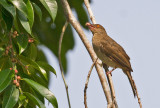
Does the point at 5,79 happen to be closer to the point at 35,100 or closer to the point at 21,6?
the point at 35,100

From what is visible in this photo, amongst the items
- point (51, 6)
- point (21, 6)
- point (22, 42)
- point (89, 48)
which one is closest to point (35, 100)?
point (22, 42)

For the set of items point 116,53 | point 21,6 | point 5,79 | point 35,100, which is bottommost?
point 35,100

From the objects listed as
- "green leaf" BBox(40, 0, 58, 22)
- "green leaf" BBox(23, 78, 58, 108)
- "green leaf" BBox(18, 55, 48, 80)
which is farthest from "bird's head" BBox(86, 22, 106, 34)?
"green leaf" BBox(23, 78, 58, 108)

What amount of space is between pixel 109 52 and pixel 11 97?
3.66 m

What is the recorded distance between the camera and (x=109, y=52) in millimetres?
6797

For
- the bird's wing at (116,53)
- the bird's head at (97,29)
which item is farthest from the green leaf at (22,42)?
the bird's head at (97,29)

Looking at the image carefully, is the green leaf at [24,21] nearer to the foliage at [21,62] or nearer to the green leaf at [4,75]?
the foliage at [21,62]

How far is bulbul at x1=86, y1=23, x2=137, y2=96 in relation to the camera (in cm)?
645

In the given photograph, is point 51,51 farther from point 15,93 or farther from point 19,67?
point 15,93

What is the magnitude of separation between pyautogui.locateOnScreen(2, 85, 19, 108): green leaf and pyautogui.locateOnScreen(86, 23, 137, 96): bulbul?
9.29ft

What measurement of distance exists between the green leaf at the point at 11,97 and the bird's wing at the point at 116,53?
3.32 meters

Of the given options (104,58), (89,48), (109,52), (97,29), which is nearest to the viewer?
(89,48)

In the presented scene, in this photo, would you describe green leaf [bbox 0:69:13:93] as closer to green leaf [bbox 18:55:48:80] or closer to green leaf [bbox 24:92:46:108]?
green leaf [bbox 24:92:46:108]

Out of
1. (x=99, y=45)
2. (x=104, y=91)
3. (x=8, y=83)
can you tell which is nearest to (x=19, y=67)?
(x=8, y=83)
